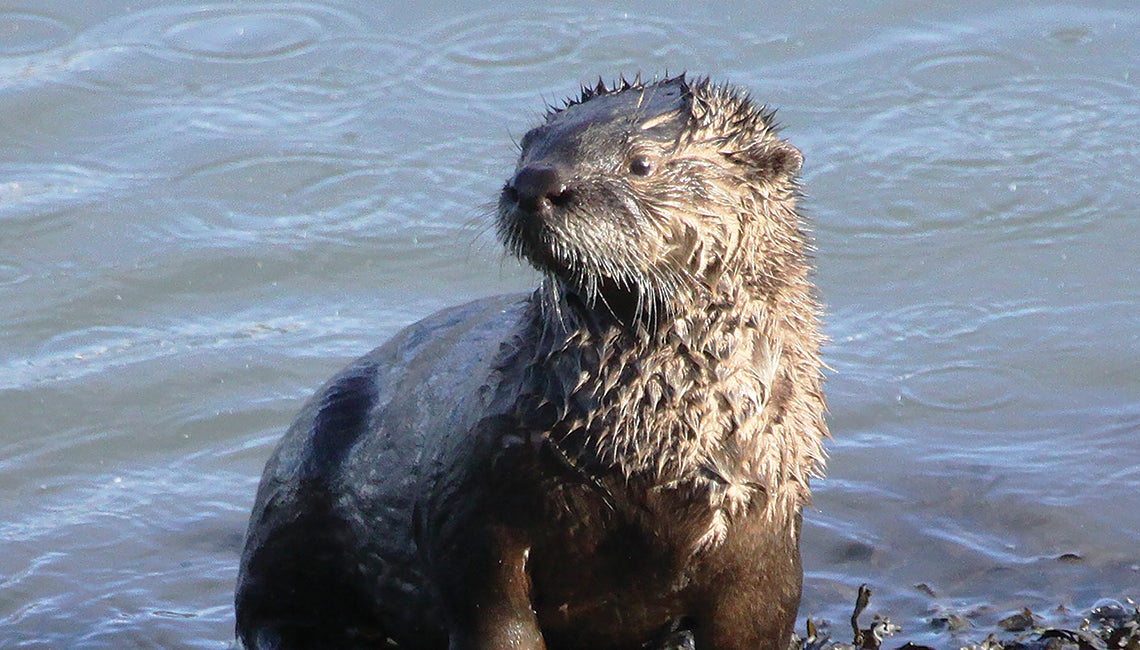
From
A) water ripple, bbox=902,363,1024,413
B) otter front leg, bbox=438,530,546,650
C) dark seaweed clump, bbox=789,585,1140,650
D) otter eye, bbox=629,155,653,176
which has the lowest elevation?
dark seaweed clump, bbox=789,585,1140,650

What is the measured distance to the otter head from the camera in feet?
14.4

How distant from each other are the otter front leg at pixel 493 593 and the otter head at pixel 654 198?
737 millimetres

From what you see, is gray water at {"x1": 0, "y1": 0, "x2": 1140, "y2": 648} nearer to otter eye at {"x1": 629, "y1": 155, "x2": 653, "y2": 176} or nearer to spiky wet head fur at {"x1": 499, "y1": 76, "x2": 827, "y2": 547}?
spiky wet head fur at {"x1": 499, "y1": 76, "x2": 827, "y2": 547}

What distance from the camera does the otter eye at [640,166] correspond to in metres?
4.56

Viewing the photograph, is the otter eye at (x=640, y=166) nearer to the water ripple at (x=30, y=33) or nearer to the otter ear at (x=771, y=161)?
the otter ear at (x=771, y=161)

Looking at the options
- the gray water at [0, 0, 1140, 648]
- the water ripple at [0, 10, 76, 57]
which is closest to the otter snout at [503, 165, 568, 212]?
the gray water at [0, 0, 1140, 648]

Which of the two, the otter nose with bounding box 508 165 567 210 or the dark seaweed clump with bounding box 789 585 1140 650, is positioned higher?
the otter nose with bounding box 508 165 567 210

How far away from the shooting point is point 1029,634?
5.93m

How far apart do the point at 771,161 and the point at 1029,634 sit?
2.15 m

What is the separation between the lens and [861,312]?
8.71 metres

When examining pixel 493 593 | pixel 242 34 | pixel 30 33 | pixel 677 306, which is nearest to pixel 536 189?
pixel 677 306

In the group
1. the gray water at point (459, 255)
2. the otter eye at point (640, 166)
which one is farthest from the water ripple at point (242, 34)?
the otter eye at point (640, 166)

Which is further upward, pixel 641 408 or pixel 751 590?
pixel 641 408

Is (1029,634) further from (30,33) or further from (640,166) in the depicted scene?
(30,33)
